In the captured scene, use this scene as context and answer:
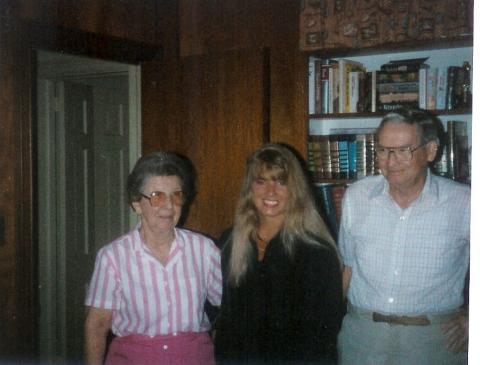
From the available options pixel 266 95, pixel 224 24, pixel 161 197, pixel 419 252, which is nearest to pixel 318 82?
pixel 266 95

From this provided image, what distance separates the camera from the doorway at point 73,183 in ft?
11.1

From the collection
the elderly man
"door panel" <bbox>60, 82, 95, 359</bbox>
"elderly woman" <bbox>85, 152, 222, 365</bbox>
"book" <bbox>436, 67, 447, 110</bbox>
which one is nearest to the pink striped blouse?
"elderly woman" <bbox>85, 152, 222, 365</bbox>

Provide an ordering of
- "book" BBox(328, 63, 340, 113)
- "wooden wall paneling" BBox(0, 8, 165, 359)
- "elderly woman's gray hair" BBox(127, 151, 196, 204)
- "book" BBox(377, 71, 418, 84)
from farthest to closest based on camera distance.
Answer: "book" BBox(328, 63, 340, 113) < "book" BBox(377, 71, 418, 84) < "wooden wall paneling" BBox(0, 8, 165, 359) < "elderly woman's gray hair" BBox(127, 151, 196, 204)

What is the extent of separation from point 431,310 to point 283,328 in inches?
19.7

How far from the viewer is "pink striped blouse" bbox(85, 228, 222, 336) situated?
5.49ft

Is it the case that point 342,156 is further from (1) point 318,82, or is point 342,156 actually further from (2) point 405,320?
(2) point 405,320

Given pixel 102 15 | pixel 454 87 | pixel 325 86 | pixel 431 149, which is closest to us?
pixel 431 149

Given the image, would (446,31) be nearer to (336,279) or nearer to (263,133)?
(263,133)

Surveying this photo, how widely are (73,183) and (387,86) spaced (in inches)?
80.0

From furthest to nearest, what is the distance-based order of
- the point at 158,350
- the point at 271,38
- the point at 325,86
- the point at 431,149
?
the point at 271,38 < the point at 325,86 < the point at 431,149 < the point at 158,350

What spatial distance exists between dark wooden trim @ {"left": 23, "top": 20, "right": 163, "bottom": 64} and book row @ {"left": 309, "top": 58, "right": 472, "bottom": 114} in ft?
3.05

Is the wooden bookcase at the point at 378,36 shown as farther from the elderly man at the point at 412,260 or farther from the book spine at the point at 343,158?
the elderly man at the point at 412,260

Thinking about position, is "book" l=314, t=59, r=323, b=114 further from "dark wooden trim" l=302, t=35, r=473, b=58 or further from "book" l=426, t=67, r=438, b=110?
"book" l=426, t=67, r=438, b=110

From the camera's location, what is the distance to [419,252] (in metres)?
1.80
